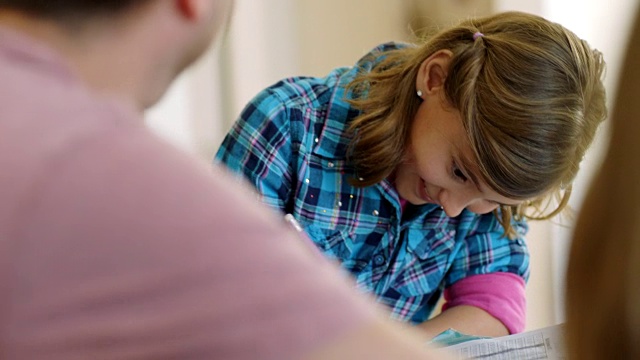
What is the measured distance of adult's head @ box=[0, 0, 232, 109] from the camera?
0.40 metres

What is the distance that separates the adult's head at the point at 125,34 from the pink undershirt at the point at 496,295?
0.69 meters

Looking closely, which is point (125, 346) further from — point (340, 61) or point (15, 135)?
point (340, 61)

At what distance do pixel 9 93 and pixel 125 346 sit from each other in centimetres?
12

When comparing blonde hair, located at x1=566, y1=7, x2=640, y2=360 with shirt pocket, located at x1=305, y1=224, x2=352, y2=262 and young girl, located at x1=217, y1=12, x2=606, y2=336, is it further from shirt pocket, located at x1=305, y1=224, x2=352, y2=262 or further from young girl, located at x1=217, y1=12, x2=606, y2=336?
shirt pocket, located at x1=305, y1=224, x2=352, y2=262

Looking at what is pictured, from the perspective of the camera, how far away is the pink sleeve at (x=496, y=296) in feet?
3.54

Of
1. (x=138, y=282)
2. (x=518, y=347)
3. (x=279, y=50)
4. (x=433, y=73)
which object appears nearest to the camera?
(x=138, y=282)

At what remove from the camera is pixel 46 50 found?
0.38 m

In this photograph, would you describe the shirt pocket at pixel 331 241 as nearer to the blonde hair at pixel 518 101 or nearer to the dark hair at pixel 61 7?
the blonde hair at pixel 518 101

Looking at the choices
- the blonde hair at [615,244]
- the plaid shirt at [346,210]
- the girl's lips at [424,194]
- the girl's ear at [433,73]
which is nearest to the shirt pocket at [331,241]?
the plaid shirt at [346,210]

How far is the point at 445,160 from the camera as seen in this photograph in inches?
37.9

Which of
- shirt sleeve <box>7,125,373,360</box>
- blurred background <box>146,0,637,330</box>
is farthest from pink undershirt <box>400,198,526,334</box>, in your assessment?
shirt sleeve <box>7,125,373,360</box>

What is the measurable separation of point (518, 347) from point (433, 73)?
33 centimetres

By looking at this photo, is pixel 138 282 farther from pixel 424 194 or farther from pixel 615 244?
pixel 424 194

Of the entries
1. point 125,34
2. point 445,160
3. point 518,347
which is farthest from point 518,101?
point 125,34
